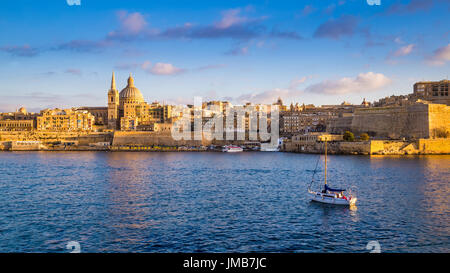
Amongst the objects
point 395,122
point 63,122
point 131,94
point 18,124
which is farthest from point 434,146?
point 18,124

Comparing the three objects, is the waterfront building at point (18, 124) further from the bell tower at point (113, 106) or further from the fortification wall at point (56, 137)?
the bell tower at point (113, 106)

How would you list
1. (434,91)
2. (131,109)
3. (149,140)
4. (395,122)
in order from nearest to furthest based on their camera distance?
(395,122), (149,140), (434,91), (131,109)

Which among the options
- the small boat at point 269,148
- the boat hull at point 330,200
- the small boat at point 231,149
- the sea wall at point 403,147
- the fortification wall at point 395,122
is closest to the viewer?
the boat hull at point 330,200

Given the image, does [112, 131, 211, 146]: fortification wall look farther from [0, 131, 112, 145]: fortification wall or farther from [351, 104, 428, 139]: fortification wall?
[351, 104, 428, 139]: fortification wall

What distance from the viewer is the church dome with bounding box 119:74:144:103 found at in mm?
96250

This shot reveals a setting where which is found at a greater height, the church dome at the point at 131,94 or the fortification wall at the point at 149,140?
the church dome at the point at 131,94

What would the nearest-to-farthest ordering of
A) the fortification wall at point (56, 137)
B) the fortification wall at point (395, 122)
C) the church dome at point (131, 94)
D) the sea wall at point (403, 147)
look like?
the sea wall at point (403, 147)
the fortification wall at point (395, 122)
the fortification wall at point (56, 137)
the church dome at point (131, 94)

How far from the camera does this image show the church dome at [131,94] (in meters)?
96.2

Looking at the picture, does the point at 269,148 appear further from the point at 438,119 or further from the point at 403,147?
the point at 438,119

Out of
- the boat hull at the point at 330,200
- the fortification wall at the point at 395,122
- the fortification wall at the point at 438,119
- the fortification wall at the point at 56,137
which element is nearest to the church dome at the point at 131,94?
the fortification wall at the point at 56,137

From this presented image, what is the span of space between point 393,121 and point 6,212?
54.9m

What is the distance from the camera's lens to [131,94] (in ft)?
318
